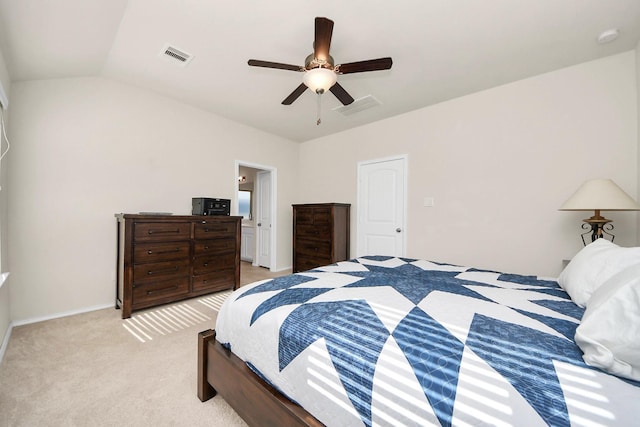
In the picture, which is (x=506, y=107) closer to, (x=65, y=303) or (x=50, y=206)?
(x=50, y=206)

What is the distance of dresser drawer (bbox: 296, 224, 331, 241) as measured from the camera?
13.3 feet

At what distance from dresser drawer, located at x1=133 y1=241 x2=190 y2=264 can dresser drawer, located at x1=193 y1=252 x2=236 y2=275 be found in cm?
18

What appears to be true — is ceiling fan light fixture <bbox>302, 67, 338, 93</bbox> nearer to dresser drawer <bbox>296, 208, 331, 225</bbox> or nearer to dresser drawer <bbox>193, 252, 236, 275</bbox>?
dresser drawer <bbox>296, 208, 331, 225</bbox>

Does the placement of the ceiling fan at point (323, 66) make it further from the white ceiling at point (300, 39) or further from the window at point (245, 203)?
the window at point (245, 203)

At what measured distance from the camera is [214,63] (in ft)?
8.51

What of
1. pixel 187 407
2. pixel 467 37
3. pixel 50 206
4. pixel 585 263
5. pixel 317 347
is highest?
pixel 467 37

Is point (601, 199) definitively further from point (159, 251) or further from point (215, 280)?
point (159, 251)

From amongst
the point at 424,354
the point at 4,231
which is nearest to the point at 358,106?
the point at 424,354

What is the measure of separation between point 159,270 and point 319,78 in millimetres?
2541

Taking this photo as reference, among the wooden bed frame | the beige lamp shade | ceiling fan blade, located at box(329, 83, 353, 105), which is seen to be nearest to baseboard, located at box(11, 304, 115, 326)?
the wooden bed frame

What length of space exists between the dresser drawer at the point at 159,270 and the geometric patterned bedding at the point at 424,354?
5.96 feet

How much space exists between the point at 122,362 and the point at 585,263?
2.92 meters

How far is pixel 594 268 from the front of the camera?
1210mm

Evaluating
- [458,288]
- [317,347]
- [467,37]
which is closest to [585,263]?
[458,288]
